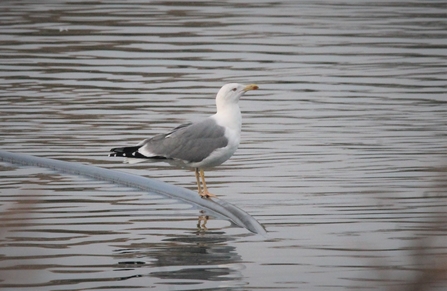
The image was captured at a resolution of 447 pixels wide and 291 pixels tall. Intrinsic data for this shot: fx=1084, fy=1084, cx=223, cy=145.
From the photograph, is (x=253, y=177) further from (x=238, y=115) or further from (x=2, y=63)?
(x=2, y=63)

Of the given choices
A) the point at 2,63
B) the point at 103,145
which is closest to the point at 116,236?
the point at 103,145

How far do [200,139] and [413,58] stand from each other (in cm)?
1059

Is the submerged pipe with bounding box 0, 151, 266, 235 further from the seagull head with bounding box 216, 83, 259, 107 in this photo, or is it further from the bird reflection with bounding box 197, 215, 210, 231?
the seagull head with bounding box 216, 83, 259, 107

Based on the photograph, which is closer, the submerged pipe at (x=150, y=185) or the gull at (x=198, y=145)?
the submerged pipe at (x=150, y=185)

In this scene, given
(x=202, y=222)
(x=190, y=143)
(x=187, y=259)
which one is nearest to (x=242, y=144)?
(x=190, y=143)

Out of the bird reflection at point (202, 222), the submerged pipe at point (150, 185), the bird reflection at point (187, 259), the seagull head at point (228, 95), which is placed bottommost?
the bird reflection at point (187, 259)

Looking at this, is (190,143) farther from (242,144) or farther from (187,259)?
(242,144)

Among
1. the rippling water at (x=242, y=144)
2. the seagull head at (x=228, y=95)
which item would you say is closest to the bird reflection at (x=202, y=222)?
the rippling water at (x=242, y=144)

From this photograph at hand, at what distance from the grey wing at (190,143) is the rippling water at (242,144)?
47 cm

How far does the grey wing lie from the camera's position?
9000mm

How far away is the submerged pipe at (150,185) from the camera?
8.35 metres

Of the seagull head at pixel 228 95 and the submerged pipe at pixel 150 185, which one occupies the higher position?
the seagull head at pixel 228 95

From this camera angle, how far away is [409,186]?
9.73m

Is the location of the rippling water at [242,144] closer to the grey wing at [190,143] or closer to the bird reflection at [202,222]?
the bird reflection at [202,222]
